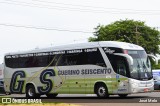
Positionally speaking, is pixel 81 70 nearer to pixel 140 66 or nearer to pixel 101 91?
pixel 101 91

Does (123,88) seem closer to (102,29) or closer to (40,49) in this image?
(40,49)

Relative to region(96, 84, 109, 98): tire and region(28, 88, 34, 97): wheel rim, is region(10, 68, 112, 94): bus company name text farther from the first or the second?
region(96, 84, 109, 98): tire

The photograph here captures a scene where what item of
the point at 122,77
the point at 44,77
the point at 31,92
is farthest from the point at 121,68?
the point at 31,92

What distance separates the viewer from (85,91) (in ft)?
78.4

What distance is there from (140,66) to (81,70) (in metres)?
3.51

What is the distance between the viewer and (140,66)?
2280 cm

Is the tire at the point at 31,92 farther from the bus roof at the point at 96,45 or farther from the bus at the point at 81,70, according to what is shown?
the bus roof at the point at 96,45

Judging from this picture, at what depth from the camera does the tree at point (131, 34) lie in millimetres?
65688

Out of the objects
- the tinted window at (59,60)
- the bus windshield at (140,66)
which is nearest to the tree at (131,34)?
the tinted window at (59,60)

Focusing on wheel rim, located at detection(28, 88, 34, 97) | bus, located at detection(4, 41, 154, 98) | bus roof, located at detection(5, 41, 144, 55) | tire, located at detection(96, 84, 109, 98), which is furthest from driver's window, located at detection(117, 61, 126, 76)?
wheel rim, located at detection(28, 88, 34, 97)

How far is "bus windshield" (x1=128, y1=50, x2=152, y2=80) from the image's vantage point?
73.6ft

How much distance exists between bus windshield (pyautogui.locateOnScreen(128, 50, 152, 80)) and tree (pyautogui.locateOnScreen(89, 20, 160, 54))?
136ft

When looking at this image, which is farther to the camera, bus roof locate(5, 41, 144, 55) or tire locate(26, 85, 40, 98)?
tire locate(26, 85, 40, 98)

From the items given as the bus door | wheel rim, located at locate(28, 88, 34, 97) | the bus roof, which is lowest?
wheel rim, located at locate(28, 88, 34, 97)
